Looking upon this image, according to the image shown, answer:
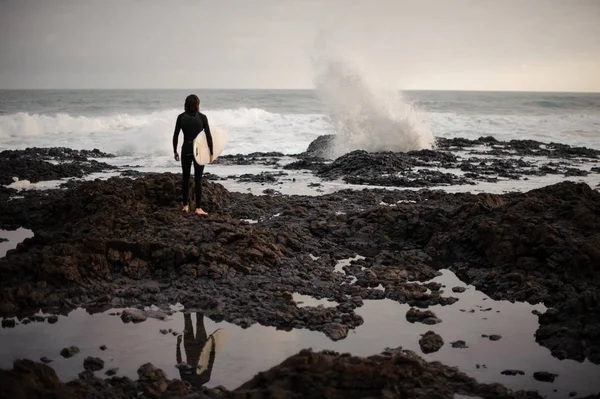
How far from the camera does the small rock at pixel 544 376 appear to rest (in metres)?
4.25

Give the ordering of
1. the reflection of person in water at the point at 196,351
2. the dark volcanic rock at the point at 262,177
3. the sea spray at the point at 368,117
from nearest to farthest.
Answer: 1. the reflection of person in water at the point at 196,351
2. the dark volcanic rock at the point at 262,177
3. the sea spray at the point at 368,117

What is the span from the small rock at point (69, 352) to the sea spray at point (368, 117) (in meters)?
17.1

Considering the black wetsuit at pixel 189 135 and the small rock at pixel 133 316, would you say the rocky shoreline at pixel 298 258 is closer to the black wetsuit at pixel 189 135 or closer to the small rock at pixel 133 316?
the small rock at pixel 133 316

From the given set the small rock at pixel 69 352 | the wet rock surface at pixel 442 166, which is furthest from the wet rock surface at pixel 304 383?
the wet rock surface at pixel 442 166

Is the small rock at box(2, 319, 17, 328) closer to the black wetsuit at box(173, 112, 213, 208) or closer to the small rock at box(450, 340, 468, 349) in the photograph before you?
the black wetsuit at box(173, 112, 213, 208)

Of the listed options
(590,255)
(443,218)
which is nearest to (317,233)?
(443,218)

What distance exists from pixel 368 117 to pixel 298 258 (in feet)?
51.6

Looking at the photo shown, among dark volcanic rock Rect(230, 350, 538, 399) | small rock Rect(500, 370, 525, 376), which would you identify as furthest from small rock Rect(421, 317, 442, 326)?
dark volcanic rock Rect(230, 350, 538, 399)

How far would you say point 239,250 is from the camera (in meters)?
6.95

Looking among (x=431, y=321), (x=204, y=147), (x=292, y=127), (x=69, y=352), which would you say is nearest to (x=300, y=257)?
(x=431, y=321)

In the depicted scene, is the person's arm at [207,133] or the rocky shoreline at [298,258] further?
the person's arm at [207,133]

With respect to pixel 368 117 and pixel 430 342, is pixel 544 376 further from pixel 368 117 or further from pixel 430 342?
pixel 368 117

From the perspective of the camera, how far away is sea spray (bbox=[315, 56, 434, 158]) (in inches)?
853

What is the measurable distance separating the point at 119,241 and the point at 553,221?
222 inches
